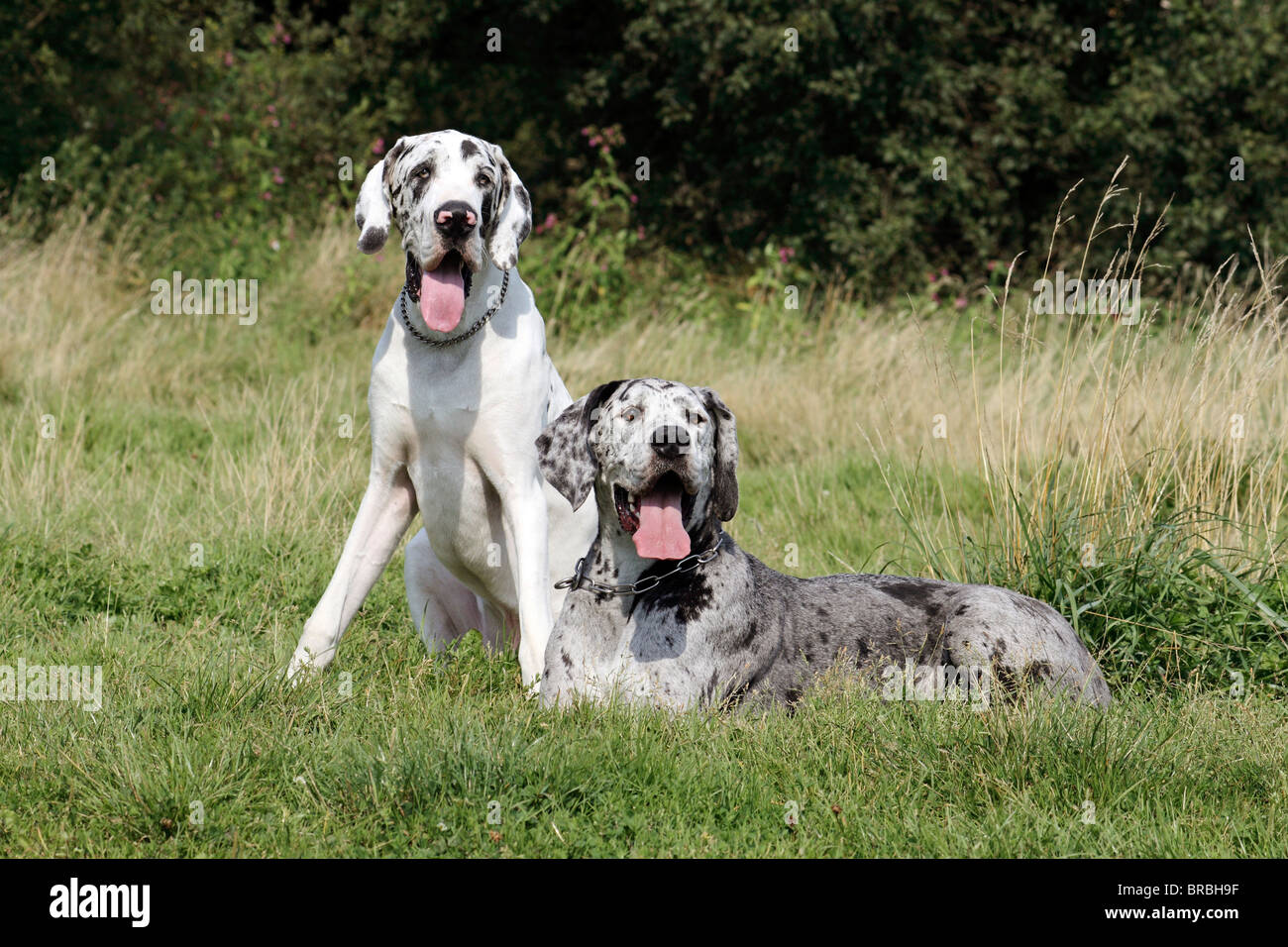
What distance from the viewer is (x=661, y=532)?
413 cm

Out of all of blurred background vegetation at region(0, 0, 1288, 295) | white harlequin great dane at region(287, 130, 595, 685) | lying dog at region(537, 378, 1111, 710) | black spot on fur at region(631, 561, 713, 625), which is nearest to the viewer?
lying dog at region(537, 378, 1111, 710)

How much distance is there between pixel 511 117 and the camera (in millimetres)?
18391

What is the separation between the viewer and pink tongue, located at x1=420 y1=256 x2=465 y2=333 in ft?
15.1

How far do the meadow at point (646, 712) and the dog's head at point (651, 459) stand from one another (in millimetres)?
606

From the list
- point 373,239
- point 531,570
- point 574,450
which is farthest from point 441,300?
point 531,570

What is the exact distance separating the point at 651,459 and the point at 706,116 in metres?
13.5

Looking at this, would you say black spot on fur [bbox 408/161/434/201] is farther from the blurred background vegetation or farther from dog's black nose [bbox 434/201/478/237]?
the blurred background vegetation

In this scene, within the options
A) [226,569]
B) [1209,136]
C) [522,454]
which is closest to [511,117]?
[1209,136]

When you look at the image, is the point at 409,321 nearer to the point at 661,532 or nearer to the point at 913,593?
the point at 661,532

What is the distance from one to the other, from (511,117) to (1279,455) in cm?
1410

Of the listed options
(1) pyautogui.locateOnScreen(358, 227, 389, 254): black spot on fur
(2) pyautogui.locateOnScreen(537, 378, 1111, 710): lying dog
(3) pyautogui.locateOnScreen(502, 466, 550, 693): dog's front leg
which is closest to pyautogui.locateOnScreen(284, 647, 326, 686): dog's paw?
(3) pyautogui.locateOnScreen(502, 466, 550, 693): dog's front leg

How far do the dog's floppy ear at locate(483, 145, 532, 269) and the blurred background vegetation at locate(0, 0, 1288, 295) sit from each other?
Answer: 8.10m
